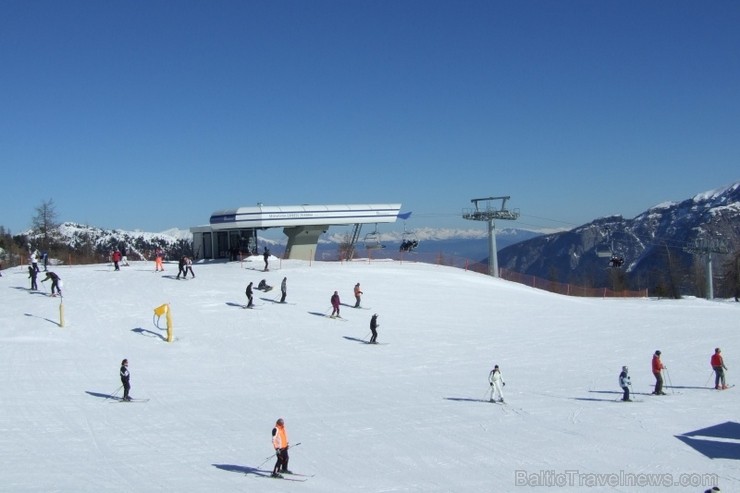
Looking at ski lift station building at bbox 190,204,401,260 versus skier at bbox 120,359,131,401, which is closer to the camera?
skier at bbox 120,359,131,401

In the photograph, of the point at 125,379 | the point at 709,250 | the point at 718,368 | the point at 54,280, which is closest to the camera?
the point at 125,379

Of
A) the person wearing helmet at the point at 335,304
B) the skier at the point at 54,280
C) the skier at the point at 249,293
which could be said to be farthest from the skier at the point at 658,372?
the skier at the point at 54,280

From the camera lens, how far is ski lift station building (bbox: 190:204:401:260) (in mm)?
46344

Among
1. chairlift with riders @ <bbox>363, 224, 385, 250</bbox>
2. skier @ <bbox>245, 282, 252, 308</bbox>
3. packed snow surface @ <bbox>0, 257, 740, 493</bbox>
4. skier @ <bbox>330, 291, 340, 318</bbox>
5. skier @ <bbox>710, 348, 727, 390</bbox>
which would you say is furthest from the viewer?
chairlift with riders @ <bbox>363, 224, 385, 250</bbox>

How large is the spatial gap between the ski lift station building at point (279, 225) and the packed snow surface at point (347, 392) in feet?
23.1

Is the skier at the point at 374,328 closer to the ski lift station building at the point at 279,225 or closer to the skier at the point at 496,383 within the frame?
the skier at the point at 496,383

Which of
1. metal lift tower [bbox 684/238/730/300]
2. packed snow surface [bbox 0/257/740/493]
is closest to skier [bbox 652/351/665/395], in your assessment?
packed snow surface [bbox 0/257/740/493]

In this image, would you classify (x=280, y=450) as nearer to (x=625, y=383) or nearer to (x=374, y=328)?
(x=625, y=383)

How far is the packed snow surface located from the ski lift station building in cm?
703

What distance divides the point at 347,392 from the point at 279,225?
27935 millimetres

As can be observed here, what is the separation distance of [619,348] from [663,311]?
1473cm

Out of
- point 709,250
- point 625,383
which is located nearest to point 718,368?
point 625,383

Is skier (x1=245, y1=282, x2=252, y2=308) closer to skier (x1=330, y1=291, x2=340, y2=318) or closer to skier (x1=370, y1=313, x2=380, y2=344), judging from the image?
skier (x1=330, y1=291, x2=340, y2=318)

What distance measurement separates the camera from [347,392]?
20.5m
